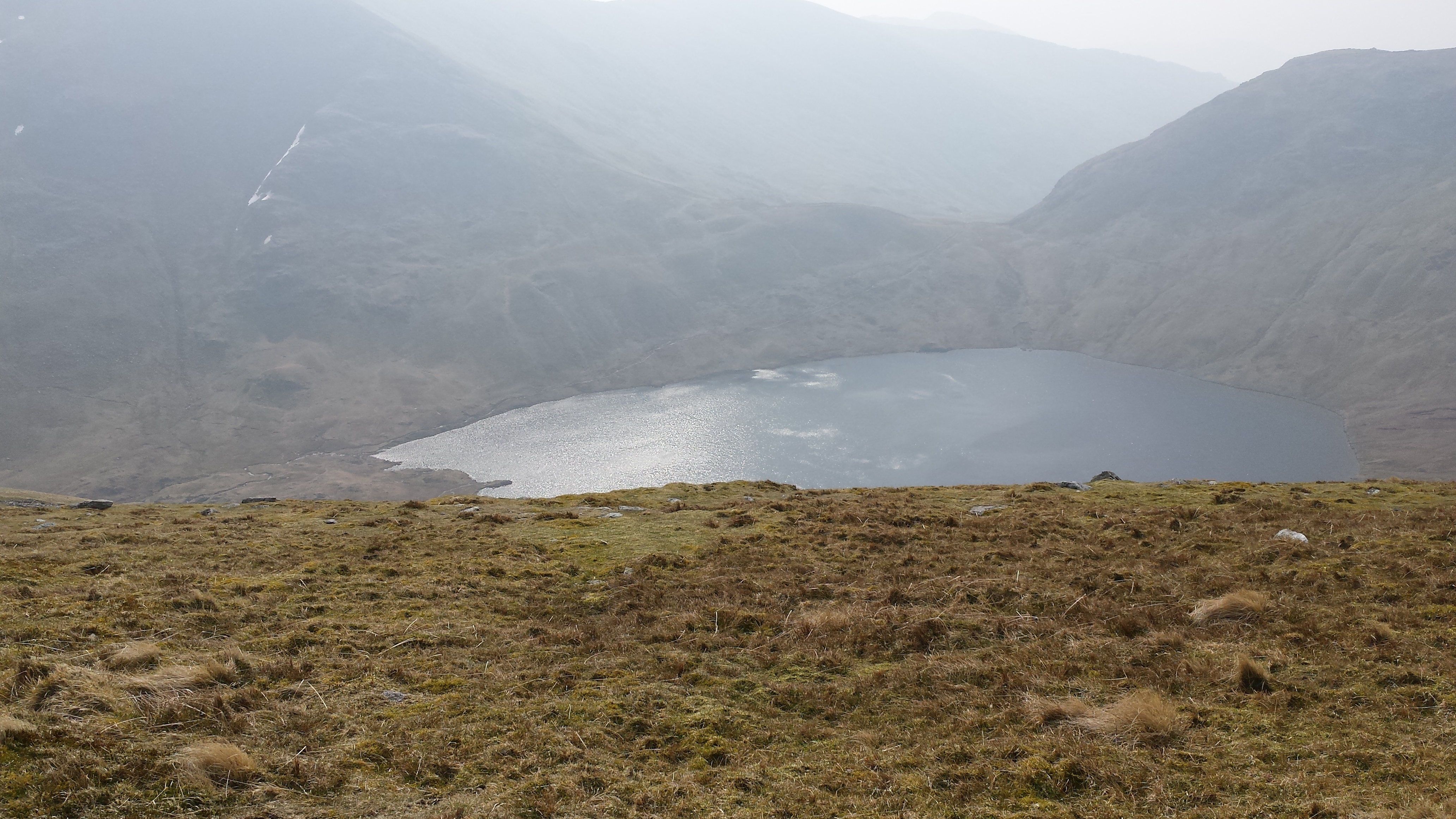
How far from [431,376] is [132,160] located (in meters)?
102

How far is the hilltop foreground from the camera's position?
7059 millimetres

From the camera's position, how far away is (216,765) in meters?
7.04

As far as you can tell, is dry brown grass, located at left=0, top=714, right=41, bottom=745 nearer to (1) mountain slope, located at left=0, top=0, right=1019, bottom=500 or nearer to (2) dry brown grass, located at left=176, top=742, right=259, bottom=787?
(2) dry brown grass, located at left=176, top=742, right=259, bottom=787

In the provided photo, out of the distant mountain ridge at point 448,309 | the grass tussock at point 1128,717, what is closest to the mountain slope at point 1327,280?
the distant mountain ridge at point 448,309

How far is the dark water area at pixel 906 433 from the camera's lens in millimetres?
110188

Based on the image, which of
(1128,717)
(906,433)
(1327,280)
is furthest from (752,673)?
(1327,280)

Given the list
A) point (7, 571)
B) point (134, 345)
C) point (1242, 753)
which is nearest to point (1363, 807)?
point (1242, 753)

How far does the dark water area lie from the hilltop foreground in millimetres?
80638

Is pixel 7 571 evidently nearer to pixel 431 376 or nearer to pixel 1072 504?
pixel 1072 504

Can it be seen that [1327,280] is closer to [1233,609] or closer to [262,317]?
[1233,609]

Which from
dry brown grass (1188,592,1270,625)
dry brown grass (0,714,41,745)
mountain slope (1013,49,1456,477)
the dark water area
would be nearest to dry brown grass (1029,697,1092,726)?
dry brown grass (1188,592,1270,625)

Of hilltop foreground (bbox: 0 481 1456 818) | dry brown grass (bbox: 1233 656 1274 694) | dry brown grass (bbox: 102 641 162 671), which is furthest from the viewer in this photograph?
dry brown grass (bbox: 102 641 162 671)

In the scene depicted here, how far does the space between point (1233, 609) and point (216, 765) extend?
12.6 m

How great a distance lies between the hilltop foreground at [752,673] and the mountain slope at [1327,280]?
129 metres
